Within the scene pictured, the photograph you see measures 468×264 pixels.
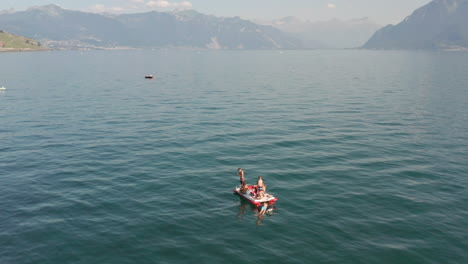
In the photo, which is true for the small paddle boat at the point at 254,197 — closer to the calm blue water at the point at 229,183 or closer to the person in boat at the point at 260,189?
the person in boat at the point at 260,189

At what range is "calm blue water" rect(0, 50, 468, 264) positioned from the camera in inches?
1094

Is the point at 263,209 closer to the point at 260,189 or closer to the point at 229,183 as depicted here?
the point at 260,189

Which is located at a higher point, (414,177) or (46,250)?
(414,177)

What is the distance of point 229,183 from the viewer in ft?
134

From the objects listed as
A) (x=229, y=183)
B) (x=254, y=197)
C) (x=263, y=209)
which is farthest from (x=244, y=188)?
(x=229, y=183)

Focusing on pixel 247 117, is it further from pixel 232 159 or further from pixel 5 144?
pixel 5 144

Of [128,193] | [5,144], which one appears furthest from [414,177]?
[5,144]

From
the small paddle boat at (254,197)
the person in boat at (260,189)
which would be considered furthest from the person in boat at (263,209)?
the person in boat at (260,189)

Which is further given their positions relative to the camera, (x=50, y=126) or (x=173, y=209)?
(x=50, y=126)

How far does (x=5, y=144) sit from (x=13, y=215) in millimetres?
28323

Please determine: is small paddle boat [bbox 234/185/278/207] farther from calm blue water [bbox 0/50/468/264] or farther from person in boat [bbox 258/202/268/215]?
calm blue water [bbox 0/50/468/264]

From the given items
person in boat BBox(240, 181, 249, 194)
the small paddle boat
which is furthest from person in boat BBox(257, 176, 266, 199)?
person in boat BBox(240, 181, 249, 194)

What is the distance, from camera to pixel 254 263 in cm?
2564

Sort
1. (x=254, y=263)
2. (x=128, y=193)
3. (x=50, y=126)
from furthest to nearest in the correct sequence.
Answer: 1. (x=50, y=126)
2. (x=128, y=193)
3. (x=254, y=263)
